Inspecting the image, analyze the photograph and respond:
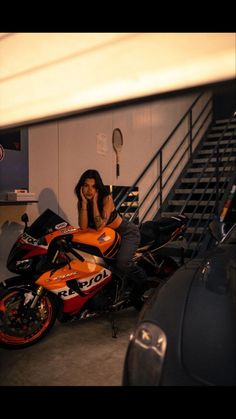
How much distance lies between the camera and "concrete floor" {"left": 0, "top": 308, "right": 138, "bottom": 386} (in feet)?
6.82

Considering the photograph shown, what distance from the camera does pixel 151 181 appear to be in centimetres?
636

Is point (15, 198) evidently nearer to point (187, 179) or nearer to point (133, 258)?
point (133, 258)

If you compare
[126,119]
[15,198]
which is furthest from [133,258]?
[126,119]

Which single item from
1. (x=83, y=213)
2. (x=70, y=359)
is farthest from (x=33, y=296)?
(x=83, y=213)

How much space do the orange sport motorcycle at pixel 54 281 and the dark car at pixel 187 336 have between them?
3.77ft

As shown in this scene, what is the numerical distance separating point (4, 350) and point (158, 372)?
5.89 ft

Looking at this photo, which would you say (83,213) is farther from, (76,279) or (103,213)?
(76,279)

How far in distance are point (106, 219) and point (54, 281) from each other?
69 centimetres

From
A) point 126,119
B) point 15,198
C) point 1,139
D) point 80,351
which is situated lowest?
point 80,351

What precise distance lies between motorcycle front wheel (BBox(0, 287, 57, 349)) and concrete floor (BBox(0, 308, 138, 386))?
85mm

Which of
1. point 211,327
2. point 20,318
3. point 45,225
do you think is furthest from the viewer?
point 45,225

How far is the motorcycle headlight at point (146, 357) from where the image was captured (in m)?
1.12

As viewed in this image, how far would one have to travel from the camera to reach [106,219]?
2.78 metres

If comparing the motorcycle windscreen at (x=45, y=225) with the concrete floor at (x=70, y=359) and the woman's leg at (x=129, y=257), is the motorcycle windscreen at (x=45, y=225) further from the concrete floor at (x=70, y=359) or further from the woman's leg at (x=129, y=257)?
the concrete floor at (x=70, y=359)
